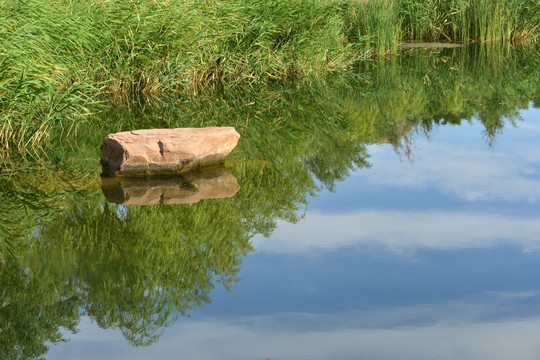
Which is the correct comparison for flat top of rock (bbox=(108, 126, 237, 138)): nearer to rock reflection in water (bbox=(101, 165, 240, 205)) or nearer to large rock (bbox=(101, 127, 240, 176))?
large rock (bbox=(101, 127, 240, 176))

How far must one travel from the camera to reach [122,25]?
32.3 ft

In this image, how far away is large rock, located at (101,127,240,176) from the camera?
655 cm

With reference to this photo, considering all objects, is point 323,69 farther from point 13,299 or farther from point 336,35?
point 13,299

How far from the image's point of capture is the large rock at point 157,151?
6.55 meters

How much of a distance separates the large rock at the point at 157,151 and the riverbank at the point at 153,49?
2.96 feet

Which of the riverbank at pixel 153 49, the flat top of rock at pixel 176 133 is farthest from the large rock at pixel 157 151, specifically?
the riverbank at pixel 153 49

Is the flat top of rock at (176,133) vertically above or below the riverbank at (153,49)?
below

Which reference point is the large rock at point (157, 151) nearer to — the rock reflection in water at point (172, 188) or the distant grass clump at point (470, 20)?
the rock reflection in water at point (172, 188)

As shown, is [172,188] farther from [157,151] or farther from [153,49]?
[153,49]

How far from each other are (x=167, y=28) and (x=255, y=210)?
4.79 metres

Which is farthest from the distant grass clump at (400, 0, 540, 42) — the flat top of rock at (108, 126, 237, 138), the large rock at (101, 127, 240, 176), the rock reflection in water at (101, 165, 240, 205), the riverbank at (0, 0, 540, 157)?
the rock reflection in water at (101, 165, 240, 205)

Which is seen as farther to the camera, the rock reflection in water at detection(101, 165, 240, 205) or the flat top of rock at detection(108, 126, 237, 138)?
the flat top of rock at detection(108, 126, 237, 138)

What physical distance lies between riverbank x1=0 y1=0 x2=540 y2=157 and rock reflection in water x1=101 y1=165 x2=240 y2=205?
49.5 inches

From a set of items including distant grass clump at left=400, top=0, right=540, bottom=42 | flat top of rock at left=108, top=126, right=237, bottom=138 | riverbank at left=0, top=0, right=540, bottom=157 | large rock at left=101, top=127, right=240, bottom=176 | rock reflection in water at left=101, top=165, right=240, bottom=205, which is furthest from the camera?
distant grass clump at left=400, top=0, right=540, bottom=42
